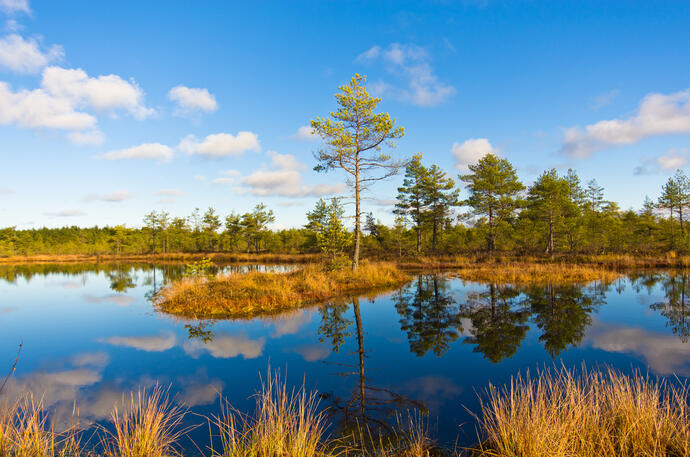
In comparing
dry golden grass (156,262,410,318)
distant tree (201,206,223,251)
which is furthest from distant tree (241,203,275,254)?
dry golden grass (156,262,410,318)

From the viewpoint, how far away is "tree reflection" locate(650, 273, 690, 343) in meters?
11.4

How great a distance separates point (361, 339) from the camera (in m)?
10.7

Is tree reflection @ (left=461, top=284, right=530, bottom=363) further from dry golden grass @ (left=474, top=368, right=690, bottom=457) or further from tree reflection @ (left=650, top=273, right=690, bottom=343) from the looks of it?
tree reflection @ (left=650, top=273, right=690, bottom=343)

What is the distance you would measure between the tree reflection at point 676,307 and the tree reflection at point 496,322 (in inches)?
186

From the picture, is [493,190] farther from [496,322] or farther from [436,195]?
[496,322]

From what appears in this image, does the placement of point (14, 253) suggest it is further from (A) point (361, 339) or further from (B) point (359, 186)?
(A) point (361, 339)

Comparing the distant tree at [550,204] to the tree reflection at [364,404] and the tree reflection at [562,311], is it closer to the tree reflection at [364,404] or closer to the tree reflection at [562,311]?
the tree reflection at [562,311]

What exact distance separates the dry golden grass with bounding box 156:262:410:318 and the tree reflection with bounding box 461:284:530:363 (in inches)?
289

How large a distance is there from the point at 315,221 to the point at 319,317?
3863cm

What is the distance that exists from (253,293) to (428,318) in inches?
338

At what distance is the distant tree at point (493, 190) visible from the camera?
37.7 m

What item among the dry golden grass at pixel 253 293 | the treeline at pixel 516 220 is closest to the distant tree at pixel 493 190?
the treeline at pixel 516 220

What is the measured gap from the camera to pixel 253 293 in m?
15.9

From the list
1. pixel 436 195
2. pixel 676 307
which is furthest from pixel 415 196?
pixel 676 307
